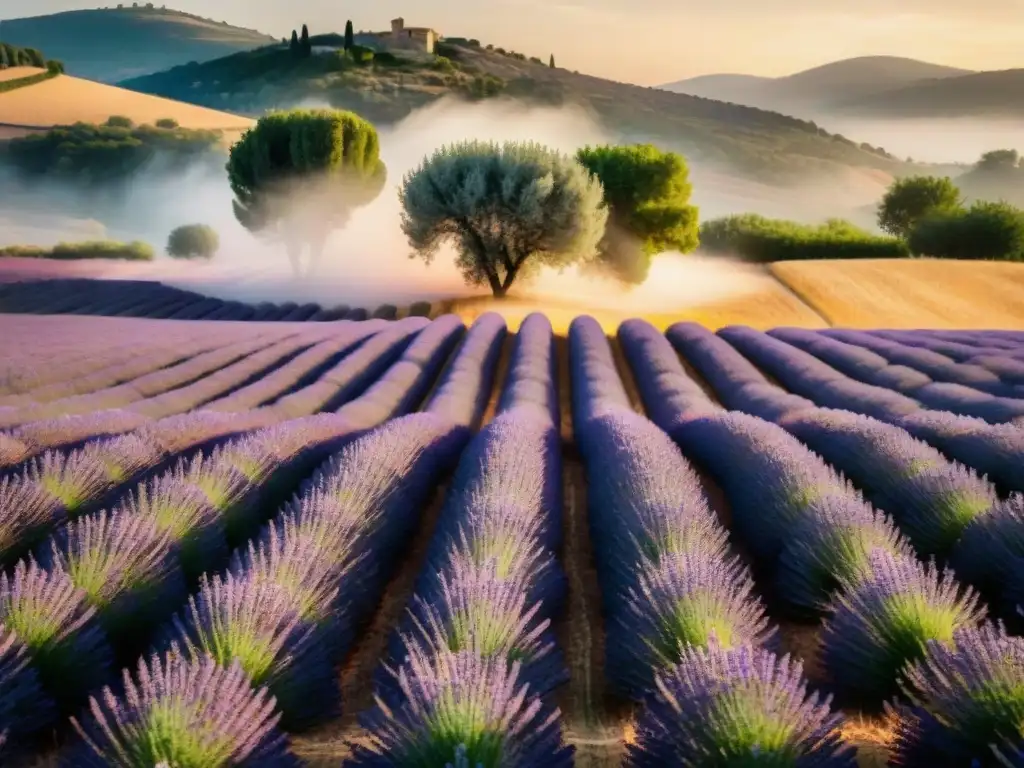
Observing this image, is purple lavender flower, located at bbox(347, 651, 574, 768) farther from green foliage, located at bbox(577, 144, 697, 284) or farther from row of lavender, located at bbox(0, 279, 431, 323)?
green foliage, located at bbox(577, 144, 697, 284)

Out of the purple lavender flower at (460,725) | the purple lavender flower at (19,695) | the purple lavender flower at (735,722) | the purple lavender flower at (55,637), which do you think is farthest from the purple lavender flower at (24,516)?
the purple lavender flower at (735,722)

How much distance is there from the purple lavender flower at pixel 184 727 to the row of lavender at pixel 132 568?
0.16 feet

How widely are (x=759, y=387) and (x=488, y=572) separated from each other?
777 cm

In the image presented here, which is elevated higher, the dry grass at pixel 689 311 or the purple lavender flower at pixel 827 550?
the purple lavender flower at pixel 827 550

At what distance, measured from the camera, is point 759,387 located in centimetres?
1022

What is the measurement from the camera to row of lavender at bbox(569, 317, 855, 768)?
2145 mm

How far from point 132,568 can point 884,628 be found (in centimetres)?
290

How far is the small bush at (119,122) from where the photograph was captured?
37.0 meters

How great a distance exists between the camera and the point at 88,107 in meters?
37.1

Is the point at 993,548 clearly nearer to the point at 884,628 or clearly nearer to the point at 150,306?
the point at 884,628

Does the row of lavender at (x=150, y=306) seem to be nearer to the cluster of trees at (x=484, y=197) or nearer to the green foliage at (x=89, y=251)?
the cluster of trees at (x=484, y=197)

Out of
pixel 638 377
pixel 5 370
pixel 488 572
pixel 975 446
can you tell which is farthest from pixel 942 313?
pixel 488 572

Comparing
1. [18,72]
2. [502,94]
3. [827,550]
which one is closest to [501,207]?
[827,550]

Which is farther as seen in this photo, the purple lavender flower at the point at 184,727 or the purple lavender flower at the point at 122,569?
the purple lavender flower at the point at 122,569
